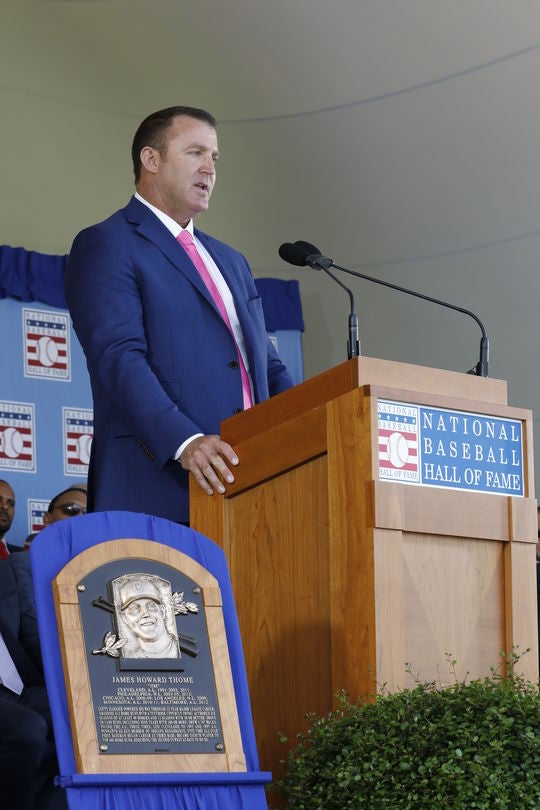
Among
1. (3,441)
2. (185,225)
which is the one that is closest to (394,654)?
(185,225)

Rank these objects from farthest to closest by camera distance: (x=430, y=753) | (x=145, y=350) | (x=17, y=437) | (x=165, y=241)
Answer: (x=17, y=437), (x=165, y=241), (x=145, y=350), (x=430, y=753)

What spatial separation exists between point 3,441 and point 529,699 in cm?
478

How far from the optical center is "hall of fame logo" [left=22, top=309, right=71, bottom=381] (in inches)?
255

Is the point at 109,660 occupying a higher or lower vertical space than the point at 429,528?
lower

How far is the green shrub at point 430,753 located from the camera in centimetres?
175

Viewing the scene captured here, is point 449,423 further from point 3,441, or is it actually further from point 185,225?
point 3,441

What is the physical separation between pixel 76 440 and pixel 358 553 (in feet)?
15.1

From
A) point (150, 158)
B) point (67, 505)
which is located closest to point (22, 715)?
point (150, 158)

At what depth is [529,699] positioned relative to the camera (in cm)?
184

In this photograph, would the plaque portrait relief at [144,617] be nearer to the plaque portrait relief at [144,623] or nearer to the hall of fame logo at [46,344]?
the plaque portrait relief at [144,623]

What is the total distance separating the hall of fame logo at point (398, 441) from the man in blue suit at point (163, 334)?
372 mm

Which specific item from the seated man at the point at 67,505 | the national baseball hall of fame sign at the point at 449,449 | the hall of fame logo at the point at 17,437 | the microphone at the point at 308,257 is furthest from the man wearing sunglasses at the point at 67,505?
the national baseball hall of fame sign at the point at 449,449

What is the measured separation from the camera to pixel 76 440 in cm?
655

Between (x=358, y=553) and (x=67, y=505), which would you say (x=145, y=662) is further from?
(x=67, y=505)
